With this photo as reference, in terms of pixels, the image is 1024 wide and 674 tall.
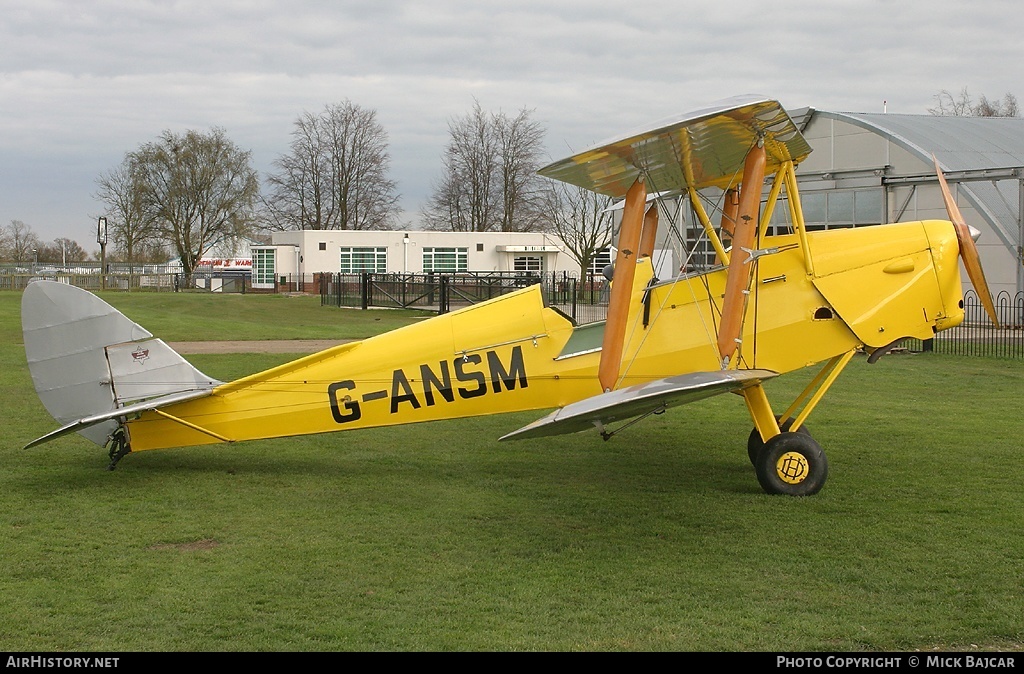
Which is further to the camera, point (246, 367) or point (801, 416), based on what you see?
point (246, 367)

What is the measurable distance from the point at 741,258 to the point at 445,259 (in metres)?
56.4

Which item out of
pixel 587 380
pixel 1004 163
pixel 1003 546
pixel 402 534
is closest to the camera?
pixel 1003 546

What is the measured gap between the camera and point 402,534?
677 centimetres

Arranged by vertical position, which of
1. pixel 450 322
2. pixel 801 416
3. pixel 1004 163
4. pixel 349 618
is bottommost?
pixel 349 618

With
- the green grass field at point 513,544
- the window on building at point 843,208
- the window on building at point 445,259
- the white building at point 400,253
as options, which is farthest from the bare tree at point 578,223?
the green grass field at point 513,544

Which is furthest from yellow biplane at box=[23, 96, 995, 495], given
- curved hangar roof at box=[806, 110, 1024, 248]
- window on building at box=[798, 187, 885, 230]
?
window on building at box=[798, 187, 885, 230]

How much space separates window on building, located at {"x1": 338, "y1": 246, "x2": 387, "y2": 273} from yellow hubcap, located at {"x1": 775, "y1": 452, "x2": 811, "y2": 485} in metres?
54.9

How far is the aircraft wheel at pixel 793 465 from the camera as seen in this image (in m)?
7.57

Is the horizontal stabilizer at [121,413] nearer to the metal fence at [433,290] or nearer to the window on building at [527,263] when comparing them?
the metal fence at [433,290]

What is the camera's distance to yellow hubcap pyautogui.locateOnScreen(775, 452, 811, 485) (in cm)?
760

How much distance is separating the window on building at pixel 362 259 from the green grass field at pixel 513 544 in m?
50.5

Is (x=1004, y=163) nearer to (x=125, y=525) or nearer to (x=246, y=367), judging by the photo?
(x=246, y=367)

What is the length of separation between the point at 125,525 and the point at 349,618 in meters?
2.69
